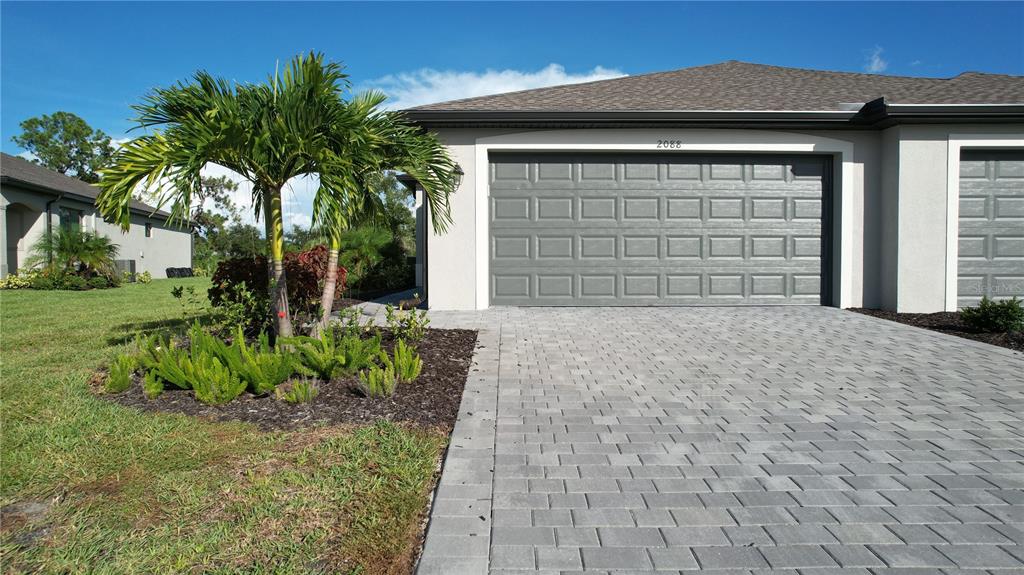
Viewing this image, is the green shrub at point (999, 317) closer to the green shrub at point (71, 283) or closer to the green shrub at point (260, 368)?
the green shrub at point (260, 368)

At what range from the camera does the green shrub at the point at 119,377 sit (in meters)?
4.73

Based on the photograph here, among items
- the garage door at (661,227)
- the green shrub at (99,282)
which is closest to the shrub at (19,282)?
the green shrub at (99,282)

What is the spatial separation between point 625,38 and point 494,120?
13.4 ft

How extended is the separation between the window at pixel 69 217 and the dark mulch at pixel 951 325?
25408mm

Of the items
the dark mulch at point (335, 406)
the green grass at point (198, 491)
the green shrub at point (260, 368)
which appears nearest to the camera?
the green grass at point (198, 491)

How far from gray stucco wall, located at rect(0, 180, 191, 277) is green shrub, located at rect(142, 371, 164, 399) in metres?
8.91

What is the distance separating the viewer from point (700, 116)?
32.9 ft

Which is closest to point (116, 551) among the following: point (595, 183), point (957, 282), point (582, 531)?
point (582, 531)

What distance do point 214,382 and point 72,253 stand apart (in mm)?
18000

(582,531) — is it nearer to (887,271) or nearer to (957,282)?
(887,271)

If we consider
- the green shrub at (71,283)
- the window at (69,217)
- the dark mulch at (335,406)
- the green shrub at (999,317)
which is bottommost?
the dark mulch at (335,406)

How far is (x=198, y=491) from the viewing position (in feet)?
9.45

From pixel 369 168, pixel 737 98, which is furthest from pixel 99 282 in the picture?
pixel 737 98

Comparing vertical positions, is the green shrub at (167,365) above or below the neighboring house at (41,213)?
below
